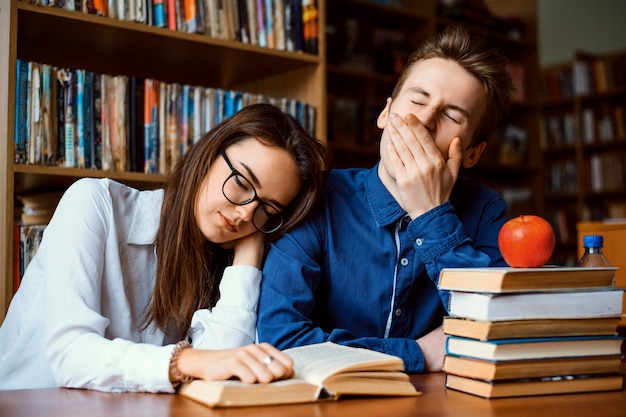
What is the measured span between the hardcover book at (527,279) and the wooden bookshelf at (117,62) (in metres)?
1.18

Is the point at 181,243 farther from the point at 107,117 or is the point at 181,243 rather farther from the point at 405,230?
the point at 107,117

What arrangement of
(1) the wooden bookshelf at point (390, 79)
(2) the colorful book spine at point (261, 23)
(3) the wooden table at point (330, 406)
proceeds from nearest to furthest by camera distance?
1. (3) the wooden table at point (330, 406)
2. (2) the colorful book spine at point (261, 23)
3. (1) the wooden bookshelf at point (390, 79)

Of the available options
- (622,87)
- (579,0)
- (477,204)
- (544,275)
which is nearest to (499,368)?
(544,275)

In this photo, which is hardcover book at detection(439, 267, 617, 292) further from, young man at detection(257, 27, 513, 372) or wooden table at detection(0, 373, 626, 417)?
young man at detection(257, 27, 513, 372)

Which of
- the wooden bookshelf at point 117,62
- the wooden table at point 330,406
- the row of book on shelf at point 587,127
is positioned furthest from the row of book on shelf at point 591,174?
the wooden table at point 330,406

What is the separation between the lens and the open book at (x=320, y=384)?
916 millimetres

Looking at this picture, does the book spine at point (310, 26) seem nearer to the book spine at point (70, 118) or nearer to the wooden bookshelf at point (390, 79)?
the book spine at point (70, 118)

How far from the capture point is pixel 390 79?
409 centimetres

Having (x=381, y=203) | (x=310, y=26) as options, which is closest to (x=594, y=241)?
(x=381, y=203)

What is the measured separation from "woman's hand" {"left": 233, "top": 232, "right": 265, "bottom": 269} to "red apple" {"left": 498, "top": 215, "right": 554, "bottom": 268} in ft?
1.74

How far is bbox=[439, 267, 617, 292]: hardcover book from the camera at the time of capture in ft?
3.24

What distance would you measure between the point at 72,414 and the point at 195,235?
0.60 meters

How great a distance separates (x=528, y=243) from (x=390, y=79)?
3101mm

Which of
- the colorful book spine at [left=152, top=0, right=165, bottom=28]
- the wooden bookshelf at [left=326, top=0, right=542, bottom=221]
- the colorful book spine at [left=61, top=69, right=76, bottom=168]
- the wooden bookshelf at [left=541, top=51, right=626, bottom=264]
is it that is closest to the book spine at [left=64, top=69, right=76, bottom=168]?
the colorful book spine at [left=61, top=69, right=76, bottom=168]
